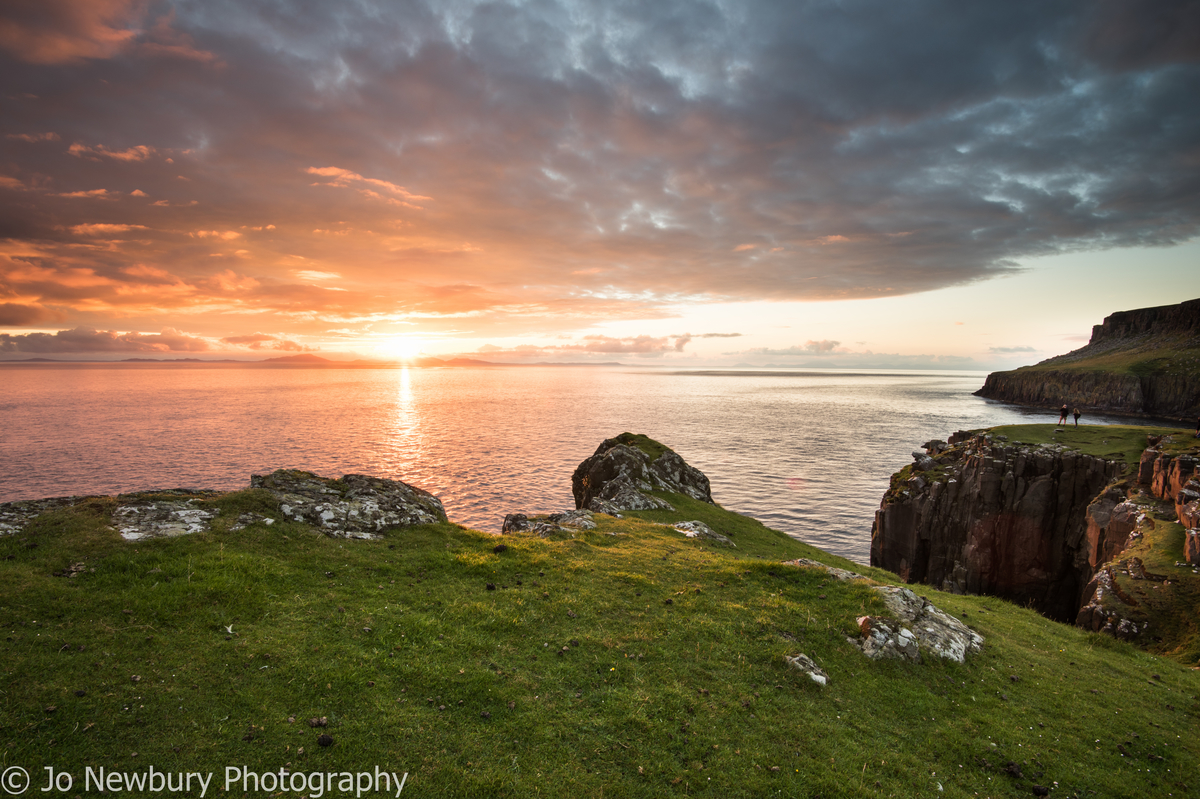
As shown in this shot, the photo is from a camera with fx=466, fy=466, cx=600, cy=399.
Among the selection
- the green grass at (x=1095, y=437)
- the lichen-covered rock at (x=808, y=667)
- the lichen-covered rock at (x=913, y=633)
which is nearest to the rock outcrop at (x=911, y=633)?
the lichen-covered rock at (x=913, y=633)

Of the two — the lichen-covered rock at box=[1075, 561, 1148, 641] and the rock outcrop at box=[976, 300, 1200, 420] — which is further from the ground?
the rock outcrop at box=[976, 300, 1200, 420]

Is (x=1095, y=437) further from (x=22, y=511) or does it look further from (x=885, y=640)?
(x=22, y=511)

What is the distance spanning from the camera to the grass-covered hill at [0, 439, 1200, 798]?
908 cm

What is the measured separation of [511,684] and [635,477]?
99.9 ft

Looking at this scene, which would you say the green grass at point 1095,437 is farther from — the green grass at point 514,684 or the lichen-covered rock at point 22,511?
the lichen-covered rock at point 22,511

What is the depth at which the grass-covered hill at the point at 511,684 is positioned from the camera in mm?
9078

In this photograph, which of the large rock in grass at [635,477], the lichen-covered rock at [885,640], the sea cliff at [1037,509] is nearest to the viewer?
the lichen-covered rock at [885,640]

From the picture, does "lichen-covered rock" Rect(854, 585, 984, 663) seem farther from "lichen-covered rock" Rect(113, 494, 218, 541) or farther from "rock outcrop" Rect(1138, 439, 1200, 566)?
"lichen-covered rock" Rect(113, 494, 218, 541)

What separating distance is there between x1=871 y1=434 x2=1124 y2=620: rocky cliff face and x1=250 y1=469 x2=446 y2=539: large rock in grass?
4157 cm

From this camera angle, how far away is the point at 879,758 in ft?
34.3

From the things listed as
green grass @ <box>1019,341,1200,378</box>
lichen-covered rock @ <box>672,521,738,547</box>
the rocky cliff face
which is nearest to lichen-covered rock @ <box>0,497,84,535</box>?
lichen-covered rock @ <box>672,521,738,547</box>

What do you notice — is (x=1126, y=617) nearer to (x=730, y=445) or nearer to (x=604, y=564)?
(x=604, y=564)

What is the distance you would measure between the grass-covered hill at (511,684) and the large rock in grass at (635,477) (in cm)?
2108

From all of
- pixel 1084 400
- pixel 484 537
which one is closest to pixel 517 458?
pixel 484 537
